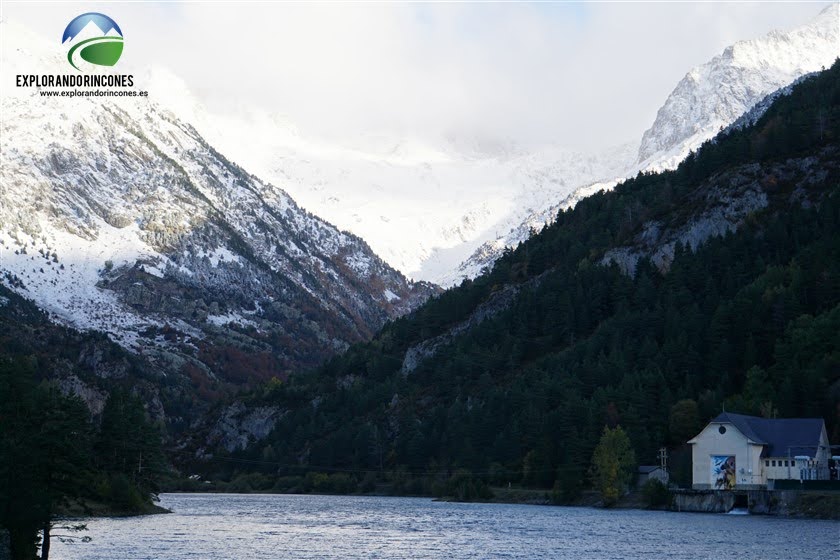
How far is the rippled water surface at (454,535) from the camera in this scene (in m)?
94.3

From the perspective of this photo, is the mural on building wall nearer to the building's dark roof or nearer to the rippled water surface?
the building's dark roof

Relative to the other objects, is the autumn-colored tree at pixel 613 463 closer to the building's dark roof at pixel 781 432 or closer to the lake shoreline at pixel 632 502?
the lake shoreline at pixel 632 502

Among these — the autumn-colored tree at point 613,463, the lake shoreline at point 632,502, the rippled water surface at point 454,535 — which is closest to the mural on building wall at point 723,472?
the lake shoreline at point 632,502

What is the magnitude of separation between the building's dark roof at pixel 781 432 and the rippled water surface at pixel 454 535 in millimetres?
10377

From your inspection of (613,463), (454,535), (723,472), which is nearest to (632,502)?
(613,463)

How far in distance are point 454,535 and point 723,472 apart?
44296 millimetres

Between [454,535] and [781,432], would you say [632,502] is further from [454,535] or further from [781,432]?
[454,535]

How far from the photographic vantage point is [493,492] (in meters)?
179

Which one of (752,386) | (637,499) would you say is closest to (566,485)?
(637,499)

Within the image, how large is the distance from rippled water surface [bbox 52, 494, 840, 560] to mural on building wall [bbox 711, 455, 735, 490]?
796 cm

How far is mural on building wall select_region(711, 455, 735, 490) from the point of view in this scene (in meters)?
144

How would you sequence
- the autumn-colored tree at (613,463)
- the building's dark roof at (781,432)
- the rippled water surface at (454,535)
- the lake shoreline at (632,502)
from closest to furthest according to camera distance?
the rippled water surface at (454,535) < the lake shoreline at (632,502) < the building's dark roof at (781,432) < the autumn-colored tree at (613,463)

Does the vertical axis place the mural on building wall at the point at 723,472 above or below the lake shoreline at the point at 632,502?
above

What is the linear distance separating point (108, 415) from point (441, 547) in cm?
6056
